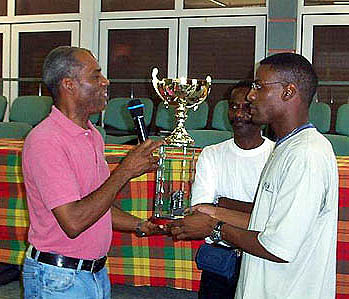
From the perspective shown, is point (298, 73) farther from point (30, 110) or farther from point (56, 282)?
point (30, 110)

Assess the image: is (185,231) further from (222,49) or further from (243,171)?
(222,49)

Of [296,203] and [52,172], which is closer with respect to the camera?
[296,203]

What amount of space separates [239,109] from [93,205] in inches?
35.4

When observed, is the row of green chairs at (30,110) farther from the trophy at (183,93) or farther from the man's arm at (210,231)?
the man's arm at (210,231)

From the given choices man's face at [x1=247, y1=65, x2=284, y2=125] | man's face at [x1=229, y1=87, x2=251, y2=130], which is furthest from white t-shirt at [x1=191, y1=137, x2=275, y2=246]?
man's face at [x1=247, y1=65, x2=284, y2=125]

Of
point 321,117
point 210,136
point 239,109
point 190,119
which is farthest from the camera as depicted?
point 190,119

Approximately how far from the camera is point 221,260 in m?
2.31

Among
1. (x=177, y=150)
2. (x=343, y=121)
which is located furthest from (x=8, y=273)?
(x=343, y=121)

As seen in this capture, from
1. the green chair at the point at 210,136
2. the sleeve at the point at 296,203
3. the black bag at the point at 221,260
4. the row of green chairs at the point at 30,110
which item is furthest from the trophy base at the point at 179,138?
the row of green chairs at the point at 30,110

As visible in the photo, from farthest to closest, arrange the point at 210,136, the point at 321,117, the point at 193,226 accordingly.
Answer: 1. the point at 321,117
2. the point at 210,136
3. the point at 193,226

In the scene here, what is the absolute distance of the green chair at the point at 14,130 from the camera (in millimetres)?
5988

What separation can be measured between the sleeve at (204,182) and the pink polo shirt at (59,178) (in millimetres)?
515

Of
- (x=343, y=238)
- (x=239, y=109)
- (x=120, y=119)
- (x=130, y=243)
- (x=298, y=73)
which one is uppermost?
(x=298, y=73)

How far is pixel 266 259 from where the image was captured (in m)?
1.74
